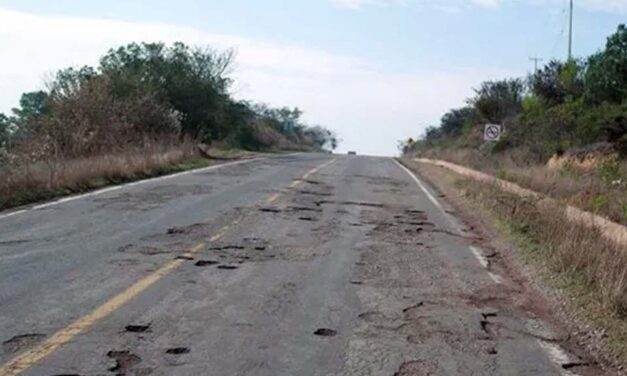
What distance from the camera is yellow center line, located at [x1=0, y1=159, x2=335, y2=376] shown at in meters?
5.67

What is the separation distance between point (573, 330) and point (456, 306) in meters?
1.17

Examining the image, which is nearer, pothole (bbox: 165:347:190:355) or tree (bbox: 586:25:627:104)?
pothole (bbox: 165:347:190:355)

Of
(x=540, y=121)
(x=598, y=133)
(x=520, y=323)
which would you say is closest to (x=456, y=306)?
(x=520, y=323)

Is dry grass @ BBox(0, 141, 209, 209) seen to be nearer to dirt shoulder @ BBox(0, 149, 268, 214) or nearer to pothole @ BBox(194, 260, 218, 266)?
dirt shoulder @ BBox(0, 149, 268, 214)

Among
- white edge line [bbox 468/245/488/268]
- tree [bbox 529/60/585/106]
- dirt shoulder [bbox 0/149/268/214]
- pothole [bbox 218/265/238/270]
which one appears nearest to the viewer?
pothole [bbox 218/265/238/270]

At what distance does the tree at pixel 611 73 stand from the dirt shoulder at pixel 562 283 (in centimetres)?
1800

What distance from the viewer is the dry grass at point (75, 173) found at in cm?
1602

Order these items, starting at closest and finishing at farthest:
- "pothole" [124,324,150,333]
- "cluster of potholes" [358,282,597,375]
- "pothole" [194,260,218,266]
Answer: "cluster of potholes" [358,282,597,375] → "pothole" [124,324,150,333] → "pothole" [194,260,218,266]

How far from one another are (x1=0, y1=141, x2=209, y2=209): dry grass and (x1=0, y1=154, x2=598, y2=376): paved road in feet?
5.61

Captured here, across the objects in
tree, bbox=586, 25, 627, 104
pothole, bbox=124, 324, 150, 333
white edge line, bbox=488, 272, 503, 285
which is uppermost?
tree, bbox=586, 25, 627, 104

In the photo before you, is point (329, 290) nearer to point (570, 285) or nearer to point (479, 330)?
point (479, 330)

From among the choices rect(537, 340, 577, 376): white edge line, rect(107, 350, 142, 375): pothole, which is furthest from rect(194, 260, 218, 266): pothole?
rect(537, 340, 577, 376): white edge line

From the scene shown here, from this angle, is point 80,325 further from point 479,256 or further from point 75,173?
point 75,173

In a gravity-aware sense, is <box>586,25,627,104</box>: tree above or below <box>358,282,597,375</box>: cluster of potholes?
above
